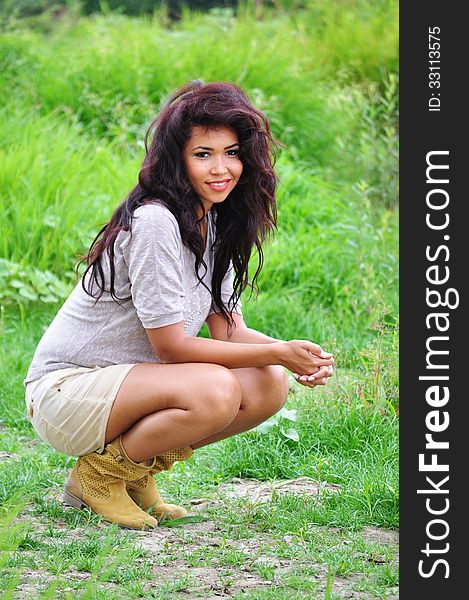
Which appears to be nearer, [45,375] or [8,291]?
[45,375]

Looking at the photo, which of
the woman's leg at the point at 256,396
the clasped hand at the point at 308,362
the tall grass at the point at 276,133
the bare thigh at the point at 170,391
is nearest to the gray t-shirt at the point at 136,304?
the bare thigh at the point at 170,391

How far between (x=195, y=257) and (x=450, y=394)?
859 mm

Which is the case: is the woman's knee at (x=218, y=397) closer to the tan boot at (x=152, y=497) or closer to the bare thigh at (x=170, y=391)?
the bare thigh at (x=170, y=391)

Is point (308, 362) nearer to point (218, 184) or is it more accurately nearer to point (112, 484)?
point (218, 184)

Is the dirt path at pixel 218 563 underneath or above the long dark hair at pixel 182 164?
underneath

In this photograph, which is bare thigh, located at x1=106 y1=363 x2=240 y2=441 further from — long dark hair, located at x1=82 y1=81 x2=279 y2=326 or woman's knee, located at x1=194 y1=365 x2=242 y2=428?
long dark hair, located at x1=82 y1=81 x2=279 y2=326

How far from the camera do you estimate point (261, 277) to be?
575 centimetres

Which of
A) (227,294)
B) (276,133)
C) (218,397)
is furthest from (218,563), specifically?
(276,133)

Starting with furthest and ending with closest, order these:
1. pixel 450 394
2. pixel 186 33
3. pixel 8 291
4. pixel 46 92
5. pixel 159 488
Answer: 1. pixel 186 33
2. pixel 46 92
3. pixel 8 291
4. pixel 159 488
5. pixel 450 394

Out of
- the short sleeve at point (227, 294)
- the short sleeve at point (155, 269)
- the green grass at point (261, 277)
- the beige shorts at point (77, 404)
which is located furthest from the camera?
the short sleeve at point (227, 294)

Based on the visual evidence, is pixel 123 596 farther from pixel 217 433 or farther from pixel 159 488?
pixel 159 488

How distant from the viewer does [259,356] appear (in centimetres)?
305

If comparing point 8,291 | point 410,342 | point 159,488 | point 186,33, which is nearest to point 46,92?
point 186,33

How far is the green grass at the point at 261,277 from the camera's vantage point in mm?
2816
